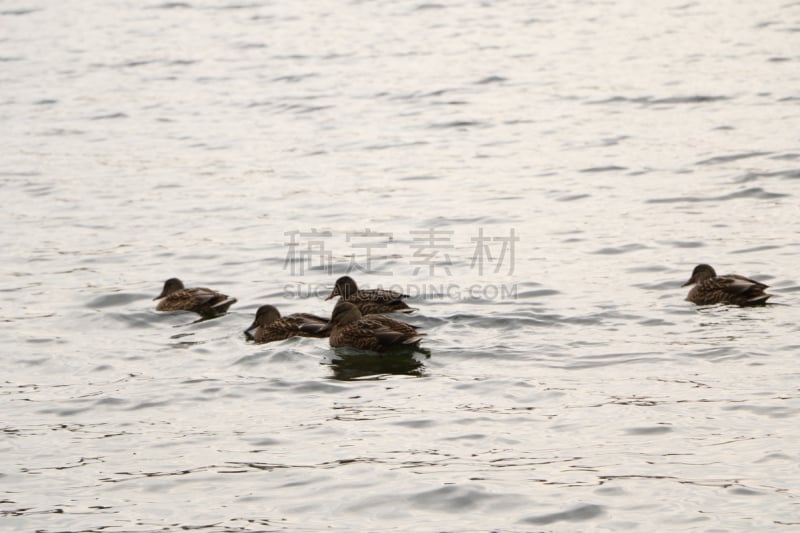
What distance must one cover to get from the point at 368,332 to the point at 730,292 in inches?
153

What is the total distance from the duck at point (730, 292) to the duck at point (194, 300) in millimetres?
5253

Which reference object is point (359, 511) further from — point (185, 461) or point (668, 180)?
point (668, 180)

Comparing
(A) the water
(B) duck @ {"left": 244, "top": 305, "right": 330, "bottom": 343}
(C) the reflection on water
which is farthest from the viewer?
(B) duck @ {"left": 244, "top": 305, "right": 330, "bottom": 343}

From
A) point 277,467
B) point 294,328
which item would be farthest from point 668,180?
point 277,467

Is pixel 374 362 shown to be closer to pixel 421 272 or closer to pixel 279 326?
pixel 279 326

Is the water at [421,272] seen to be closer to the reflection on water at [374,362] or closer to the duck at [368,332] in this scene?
the reflection on water at [374,362]

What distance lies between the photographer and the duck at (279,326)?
41.8 ft

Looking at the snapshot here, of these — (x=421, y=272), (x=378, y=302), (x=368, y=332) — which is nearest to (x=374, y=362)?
(x=368, y=332)

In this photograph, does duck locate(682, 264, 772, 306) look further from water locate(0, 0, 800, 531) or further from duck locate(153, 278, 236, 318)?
duck locate(153, 278, 236, 318)

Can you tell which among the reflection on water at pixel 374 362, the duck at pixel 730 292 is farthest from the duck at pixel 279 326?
the duck at pixel 730 292

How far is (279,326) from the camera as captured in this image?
12.8 metres

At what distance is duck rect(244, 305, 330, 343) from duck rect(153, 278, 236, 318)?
0.87 meters

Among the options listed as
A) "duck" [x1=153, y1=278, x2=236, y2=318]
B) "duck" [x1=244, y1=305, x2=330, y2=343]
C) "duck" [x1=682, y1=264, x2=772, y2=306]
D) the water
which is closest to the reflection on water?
the water

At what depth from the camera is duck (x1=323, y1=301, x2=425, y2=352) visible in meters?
12.1
